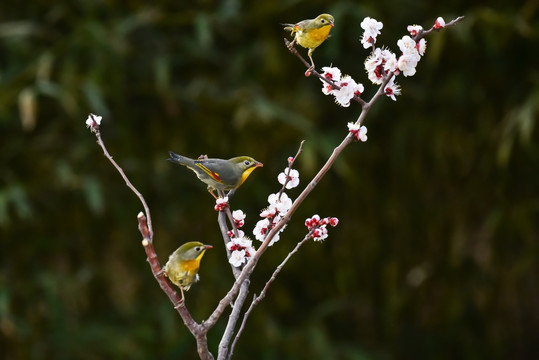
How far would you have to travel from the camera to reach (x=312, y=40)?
686mm

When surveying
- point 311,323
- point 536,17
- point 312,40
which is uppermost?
point 312,40

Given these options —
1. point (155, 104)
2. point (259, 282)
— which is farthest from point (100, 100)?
point (259, 282)

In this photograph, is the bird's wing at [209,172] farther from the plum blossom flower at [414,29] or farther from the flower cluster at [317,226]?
the plum blossom flower at [414,29]

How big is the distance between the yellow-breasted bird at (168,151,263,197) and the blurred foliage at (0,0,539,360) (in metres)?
1.41

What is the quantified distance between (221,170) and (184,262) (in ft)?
0.48

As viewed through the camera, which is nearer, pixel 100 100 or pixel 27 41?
pixel 100 100

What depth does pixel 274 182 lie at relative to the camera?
2217 mm

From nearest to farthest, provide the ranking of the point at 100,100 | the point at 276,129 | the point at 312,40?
the point at 312,40, the point at 100,100, the point at 276,129

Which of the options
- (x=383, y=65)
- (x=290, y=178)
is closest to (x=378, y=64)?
(x=383, y=65)

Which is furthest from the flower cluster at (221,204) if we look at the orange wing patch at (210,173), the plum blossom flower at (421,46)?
the plum blossom flower at (421,46)

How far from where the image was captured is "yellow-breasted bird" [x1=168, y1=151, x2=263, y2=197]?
677 mm


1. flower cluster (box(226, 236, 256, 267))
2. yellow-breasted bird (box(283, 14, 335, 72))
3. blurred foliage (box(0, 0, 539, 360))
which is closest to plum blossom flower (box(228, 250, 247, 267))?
flower cluster (box(226, 236, 256, 267))

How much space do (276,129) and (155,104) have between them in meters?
0.46

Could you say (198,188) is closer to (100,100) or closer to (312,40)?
(100,100)
